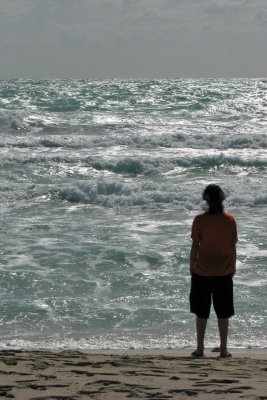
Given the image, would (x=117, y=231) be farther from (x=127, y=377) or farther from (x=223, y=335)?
(x=127, y=377)

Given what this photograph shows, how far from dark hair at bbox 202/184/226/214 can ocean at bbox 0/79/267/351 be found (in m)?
1.68

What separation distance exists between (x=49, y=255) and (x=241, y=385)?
6.48m

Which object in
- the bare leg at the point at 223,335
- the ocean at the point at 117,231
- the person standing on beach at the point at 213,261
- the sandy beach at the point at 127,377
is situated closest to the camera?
the sandy beach at the point at 127,377

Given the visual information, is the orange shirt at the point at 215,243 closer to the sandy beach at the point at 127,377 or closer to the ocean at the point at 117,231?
the sandy beach at the point at 127,377

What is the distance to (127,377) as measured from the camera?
5078 millimetres

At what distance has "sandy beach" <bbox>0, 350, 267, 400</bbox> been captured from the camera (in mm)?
4555

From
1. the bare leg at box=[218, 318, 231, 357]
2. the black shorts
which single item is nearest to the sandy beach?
the bare leg at box=[218, 318, 231, 357]

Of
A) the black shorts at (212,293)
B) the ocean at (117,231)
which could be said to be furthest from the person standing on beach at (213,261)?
the ocean at (117,231)

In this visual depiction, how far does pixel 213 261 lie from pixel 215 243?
0.15 metres

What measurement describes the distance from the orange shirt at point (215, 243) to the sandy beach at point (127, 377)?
0.71 m

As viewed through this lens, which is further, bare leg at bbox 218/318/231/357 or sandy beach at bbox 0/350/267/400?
bare leg at bbox 218/318/231/357

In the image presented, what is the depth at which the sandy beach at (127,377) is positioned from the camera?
4.55 metres

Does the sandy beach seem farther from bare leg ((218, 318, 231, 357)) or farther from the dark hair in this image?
the dark hair

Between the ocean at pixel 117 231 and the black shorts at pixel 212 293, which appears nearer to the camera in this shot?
the black shorts at pixel 212 293
